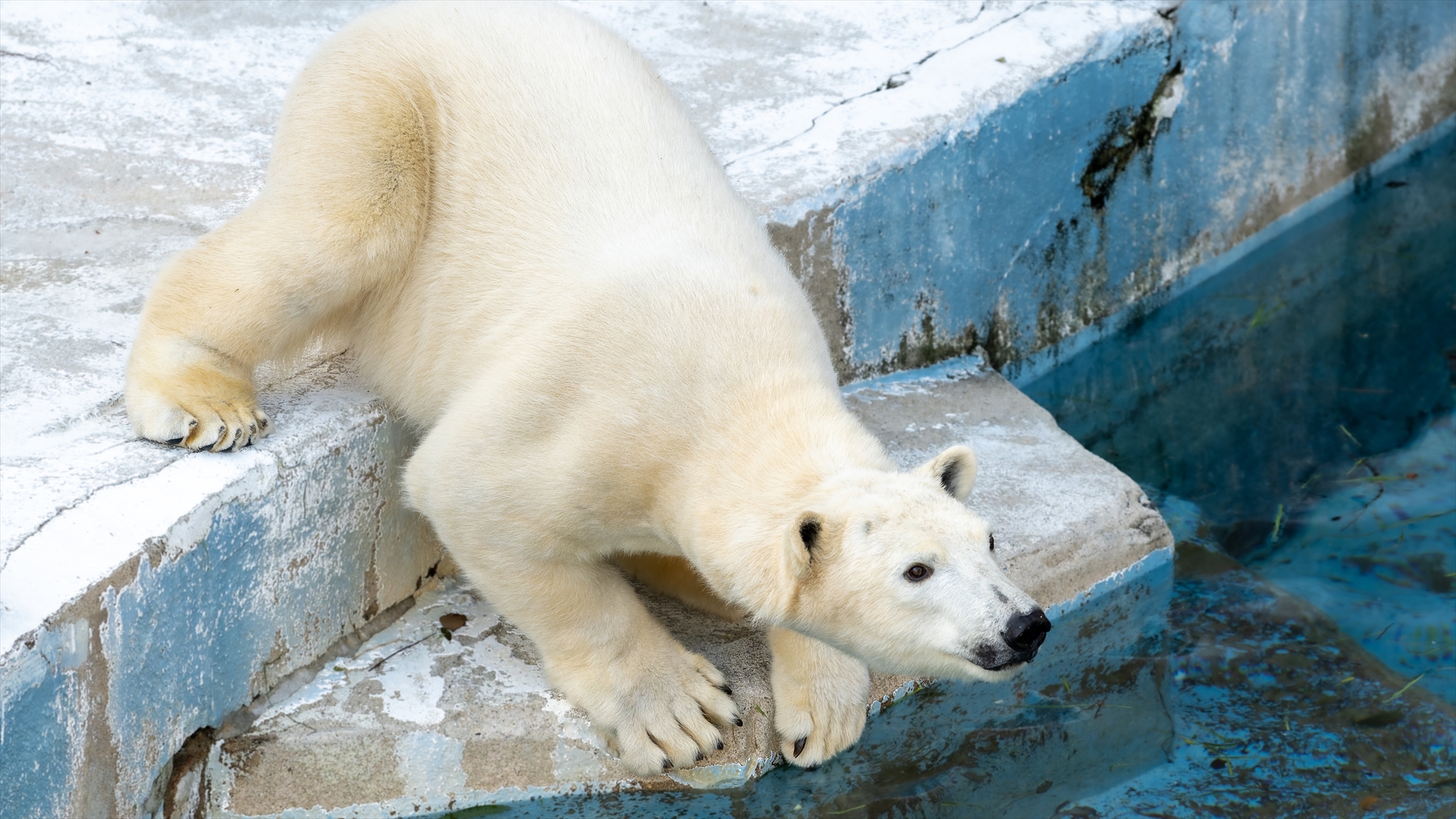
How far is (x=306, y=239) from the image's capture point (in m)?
3.17

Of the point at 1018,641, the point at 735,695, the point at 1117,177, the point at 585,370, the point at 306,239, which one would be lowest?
the point at 735,695

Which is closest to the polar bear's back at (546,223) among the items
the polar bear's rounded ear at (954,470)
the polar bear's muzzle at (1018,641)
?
the polar bear's rounded ear at (954,470)

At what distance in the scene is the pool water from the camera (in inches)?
130

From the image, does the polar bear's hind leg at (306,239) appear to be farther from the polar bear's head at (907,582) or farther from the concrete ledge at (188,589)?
the polar bear's head at (907,582)

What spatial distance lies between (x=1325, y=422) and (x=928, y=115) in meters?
1.66

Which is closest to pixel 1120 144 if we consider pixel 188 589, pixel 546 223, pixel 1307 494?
pixel 1307 494

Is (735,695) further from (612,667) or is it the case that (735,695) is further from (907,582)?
(907,582)

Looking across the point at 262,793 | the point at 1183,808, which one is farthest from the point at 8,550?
the point at 1183,808

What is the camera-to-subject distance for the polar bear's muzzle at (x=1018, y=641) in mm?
2316

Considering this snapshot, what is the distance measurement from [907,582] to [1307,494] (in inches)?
96.1

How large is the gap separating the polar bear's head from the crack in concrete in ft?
6.15

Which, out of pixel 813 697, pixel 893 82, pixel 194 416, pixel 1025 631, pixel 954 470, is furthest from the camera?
pixel 893 82

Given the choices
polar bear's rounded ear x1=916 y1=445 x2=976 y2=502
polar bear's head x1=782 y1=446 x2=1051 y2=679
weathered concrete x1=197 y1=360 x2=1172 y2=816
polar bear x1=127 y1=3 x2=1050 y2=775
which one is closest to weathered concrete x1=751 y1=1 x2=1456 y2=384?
weathered concrete x1=197 y1=360 x2=1172 y2=816

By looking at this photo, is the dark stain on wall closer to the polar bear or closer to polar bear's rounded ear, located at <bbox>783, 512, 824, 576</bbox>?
the polar bear
